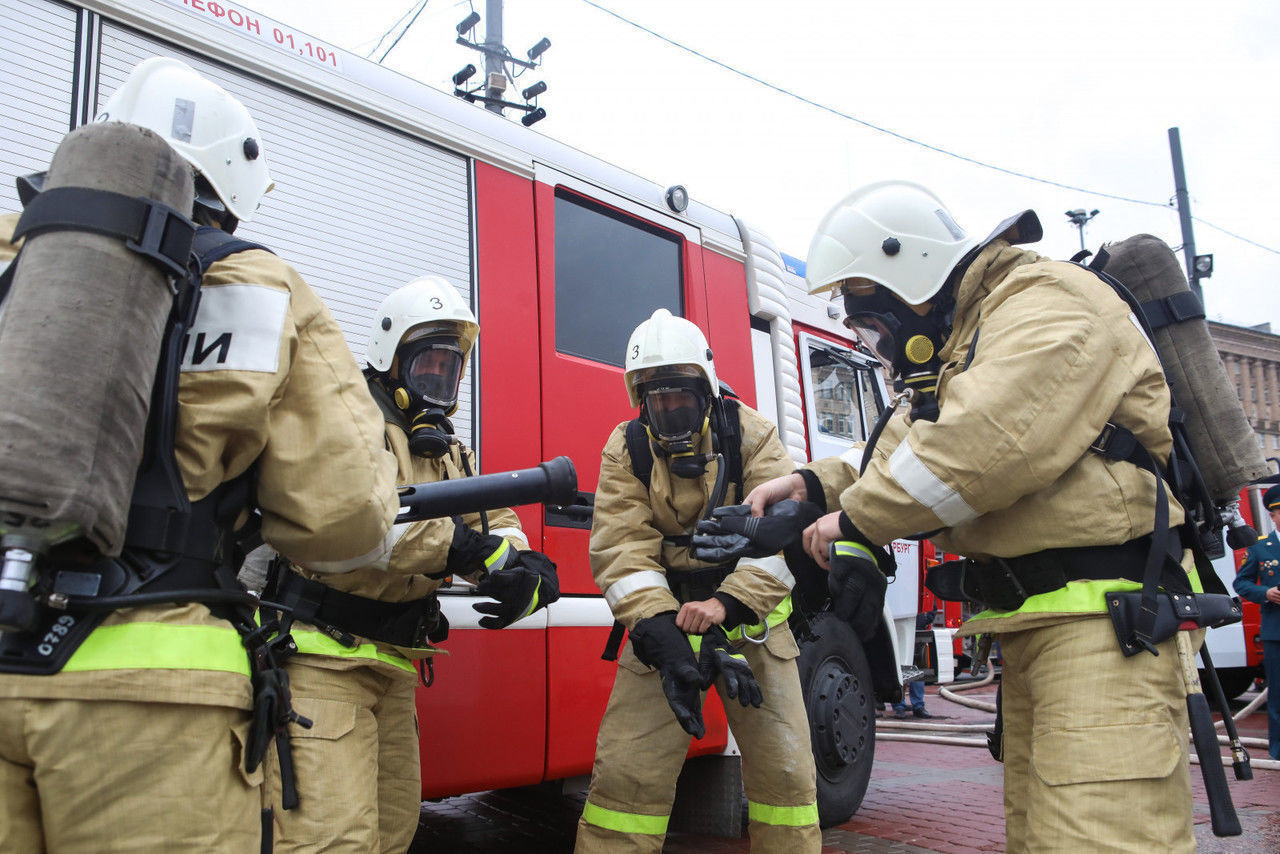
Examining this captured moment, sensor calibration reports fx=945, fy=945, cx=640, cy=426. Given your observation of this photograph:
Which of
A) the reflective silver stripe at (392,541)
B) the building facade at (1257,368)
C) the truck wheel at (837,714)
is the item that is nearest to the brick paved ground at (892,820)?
the truck wheel at (837,714)

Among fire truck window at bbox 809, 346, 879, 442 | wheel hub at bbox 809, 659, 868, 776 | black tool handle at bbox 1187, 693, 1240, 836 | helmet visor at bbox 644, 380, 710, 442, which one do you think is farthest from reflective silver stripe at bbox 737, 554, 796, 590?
fire truck window at bbox 809, 346, 879, 442

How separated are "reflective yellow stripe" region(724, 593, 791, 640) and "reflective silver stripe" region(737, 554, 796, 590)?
3.1 inches

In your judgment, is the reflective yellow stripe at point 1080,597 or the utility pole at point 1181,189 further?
the utility pole at point 1181,189

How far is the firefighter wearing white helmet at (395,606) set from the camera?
2.41 m

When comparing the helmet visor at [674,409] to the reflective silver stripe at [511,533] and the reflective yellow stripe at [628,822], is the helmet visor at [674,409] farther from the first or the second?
the reflective yellow stripe at [628,822]

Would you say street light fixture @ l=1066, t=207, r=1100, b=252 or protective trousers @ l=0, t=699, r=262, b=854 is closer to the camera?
protective trousers @ l=0, t=699, r=262, b=854

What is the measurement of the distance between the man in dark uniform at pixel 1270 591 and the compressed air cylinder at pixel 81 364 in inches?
290

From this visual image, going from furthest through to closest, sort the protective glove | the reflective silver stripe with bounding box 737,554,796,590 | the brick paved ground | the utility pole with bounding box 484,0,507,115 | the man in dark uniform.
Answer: the utility pole with bounding box 484,0,507,115 → the man in dark uniform → the brick paved ground → the reflective silver stripe with bounding box 737,554,796,590 → the protective glove

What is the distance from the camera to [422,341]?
Answer: 3125 millimetres

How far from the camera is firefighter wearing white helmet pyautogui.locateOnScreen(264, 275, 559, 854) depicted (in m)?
2.41

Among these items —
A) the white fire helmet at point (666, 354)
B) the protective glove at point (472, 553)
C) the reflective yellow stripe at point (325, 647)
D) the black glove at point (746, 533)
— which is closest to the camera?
the black glove at point (746, 533)

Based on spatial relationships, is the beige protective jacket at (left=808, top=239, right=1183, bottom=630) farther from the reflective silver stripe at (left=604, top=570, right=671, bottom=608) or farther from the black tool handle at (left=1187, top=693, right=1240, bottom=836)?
the reflective silver stripe at (left=604, top=570, right=671, bottom=608)

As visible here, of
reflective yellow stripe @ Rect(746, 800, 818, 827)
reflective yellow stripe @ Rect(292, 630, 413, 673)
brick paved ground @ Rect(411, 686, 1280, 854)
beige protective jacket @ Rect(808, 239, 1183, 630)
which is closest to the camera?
beige protective jacket @ Rect(808, 239, 1183, 630)

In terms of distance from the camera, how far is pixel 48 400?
4.50 feet
